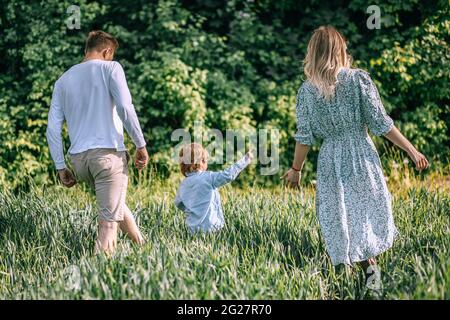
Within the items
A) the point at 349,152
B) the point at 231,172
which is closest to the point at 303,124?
the point at 349,152

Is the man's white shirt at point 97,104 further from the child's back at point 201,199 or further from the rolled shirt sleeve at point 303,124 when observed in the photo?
the rolled shirt sleeve at point 303,124

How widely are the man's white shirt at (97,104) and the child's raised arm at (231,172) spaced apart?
Answer: 0.53 metres

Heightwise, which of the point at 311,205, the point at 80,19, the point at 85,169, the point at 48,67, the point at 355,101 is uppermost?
the point at 80,19

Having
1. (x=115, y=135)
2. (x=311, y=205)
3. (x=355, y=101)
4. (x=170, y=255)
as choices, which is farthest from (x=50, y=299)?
(x=311, y=205)

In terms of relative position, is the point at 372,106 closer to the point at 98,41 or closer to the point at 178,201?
the point at 178,201

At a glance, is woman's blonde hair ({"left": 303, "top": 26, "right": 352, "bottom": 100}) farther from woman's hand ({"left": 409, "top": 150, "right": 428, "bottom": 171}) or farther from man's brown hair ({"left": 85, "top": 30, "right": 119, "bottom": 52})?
man's brown hair ({"left": 85, "top": 30, "right": 119, "bottom": 52})

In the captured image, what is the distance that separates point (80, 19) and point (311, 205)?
3.16m

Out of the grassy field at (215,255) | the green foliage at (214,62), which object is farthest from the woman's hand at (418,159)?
the green foliage at (214,62)

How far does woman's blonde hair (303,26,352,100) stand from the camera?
3533mm

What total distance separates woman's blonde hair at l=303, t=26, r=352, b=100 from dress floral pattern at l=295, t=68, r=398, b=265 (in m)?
0.04

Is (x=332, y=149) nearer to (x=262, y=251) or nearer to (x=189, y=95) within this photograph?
(x=262, y=251)

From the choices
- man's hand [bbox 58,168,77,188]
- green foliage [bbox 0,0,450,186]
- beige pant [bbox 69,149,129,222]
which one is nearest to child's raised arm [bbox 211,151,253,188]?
beige pant [bbox 69,149,129,222]

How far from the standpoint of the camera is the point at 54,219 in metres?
4.52
